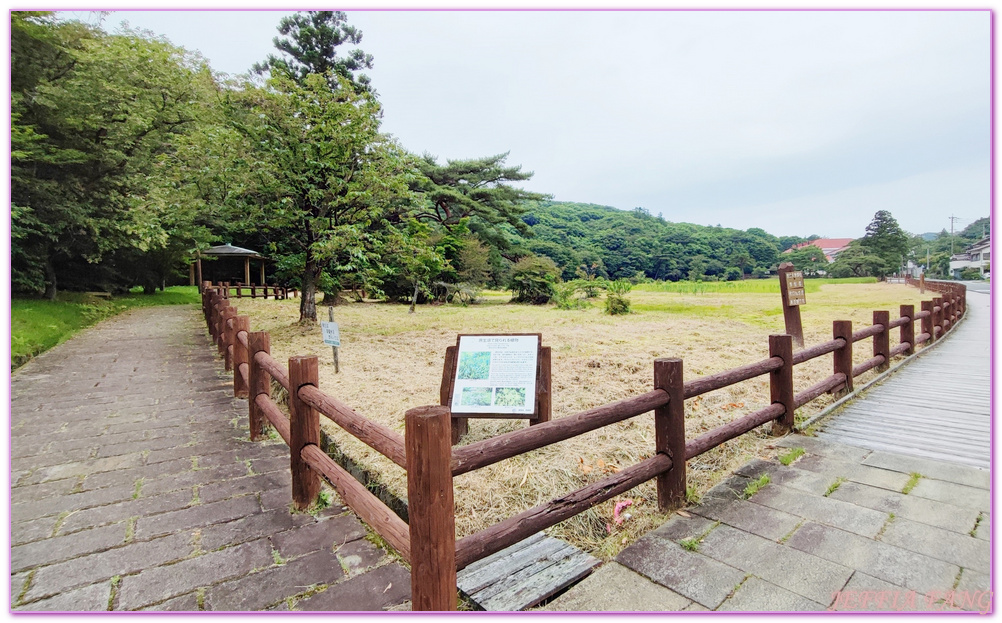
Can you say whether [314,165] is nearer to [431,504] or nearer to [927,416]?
[431,504]

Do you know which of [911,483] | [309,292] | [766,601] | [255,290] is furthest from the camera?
[255,290]

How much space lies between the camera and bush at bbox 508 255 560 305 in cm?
2081

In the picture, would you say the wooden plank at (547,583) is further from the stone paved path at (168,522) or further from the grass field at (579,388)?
the stone paved path at (168,522)

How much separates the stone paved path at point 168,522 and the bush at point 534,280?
16414 millimetres

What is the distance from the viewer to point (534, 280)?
20922 millimetres

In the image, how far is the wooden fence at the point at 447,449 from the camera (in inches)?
67.2

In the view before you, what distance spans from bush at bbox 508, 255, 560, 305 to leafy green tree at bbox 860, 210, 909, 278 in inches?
1357

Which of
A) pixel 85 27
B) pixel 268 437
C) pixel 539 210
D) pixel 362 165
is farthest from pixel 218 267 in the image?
pixel 539 210

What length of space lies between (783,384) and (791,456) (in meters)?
0.63

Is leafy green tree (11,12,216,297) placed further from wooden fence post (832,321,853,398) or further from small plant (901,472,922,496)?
small plant (901,472,922,496)

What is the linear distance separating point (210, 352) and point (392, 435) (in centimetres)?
759

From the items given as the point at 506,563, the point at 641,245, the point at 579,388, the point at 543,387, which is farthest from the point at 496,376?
the point at 641,245

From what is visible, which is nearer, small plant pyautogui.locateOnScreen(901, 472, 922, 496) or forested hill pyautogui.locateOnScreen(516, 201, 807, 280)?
small plant pyautogui.locateOnScreen(901, 472, 922, 496)

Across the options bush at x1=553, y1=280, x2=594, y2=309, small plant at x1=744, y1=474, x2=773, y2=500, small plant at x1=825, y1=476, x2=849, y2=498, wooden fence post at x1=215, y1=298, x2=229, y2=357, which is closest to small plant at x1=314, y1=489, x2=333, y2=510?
small plant at x1=744, y1=474, x2=773, y2=500
